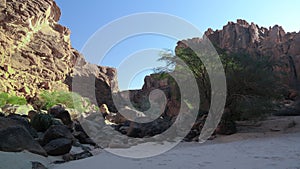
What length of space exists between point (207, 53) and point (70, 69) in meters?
27.7

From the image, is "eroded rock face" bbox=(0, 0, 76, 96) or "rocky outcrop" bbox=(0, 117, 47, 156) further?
"eroded rock face" bbox=(0, 0, 76, 96)

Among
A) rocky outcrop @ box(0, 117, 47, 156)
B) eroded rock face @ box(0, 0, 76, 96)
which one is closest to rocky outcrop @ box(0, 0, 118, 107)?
eroded rock face @ box(0, 0, 76, 96)

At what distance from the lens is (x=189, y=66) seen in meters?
11.3

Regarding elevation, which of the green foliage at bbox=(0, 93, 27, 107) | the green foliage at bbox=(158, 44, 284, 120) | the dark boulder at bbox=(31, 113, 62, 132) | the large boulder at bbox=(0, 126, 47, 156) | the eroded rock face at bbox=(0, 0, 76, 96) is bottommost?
the large boulder at bbox=(0, 126, 47, 156)

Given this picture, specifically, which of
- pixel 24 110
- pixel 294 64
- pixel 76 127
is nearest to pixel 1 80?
pixel 24 110

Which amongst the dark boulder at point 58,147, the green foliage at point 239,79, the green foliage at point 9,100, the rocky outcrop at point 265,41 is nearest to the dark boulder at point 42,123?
the dark boulder at point 58,147

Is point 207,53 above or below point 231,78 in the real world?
above

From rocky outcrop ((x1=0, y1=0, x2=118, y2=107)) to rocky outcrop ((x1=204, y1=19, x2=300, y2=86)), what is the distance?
20.6 m

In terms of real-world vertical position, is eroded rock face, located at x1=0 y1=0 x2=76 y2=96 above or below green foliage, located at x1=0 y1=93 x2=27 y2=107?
above

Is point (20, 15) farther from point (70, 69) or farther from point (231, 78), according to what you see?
point (231, 78)

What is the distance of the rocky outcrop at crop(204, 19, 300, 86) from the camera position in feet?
106

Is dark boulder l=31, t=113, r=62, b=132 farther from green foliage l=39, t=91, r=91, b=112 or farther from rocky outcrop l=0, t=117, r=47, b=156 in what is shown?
green foliage l=39, t=91, r=91, b=112

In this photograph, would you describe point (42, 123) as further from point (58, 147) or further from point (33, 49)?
point (33, 49)

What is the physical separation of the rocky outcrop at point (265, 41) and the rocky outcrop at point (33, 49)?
2058 centimetres
